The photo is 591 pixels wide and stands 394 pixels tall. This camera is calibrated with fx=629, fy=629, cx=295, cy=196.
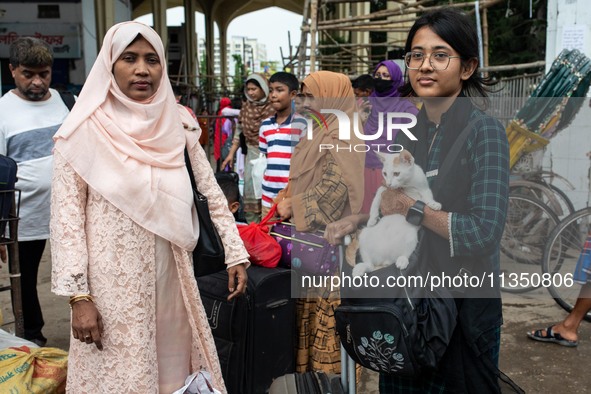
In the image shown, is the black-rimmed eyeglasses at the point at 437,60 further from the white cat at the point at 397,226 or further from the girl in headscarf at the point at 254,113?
the girl in headscarf at the point at 254,113

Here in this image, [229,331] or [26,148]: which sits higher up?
[26,148]

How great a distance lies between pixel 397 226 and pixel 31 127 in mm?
2534

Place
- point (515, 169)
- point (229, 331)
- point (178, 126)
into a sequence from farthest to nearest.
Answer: point (515, 169) < point (229, 331) < point (178, 126)

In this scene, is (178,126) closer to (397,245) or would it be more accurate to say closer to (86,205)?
(86,205)

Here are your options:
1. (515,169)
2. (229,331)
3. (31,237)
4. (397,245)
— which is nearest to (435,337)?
(397,245)

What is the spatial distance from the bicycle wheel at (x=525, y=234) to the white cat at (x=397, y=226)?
10.9 ft

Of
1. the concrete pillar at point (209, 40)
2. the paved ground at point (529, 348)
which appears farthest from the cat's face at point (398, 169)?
the concrete pillar at point (209, 40)

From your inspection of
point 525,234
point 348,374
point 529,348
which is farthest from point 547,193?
point 348,374

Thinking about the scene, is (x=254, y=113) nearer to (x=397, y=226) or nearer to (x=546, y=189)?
(x=546, y=189)

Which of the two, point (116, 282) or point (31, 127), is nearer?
point (116, 282)

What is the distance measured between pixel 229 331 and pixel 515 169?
3.05 metres

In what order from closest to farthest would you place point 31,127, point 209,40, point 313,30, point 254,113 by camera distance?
point 31,127 → point 254,113 → point 313,30 → point 209,40

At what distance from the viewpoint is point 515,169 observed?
5074 mm

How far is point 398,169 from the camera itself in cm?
176
